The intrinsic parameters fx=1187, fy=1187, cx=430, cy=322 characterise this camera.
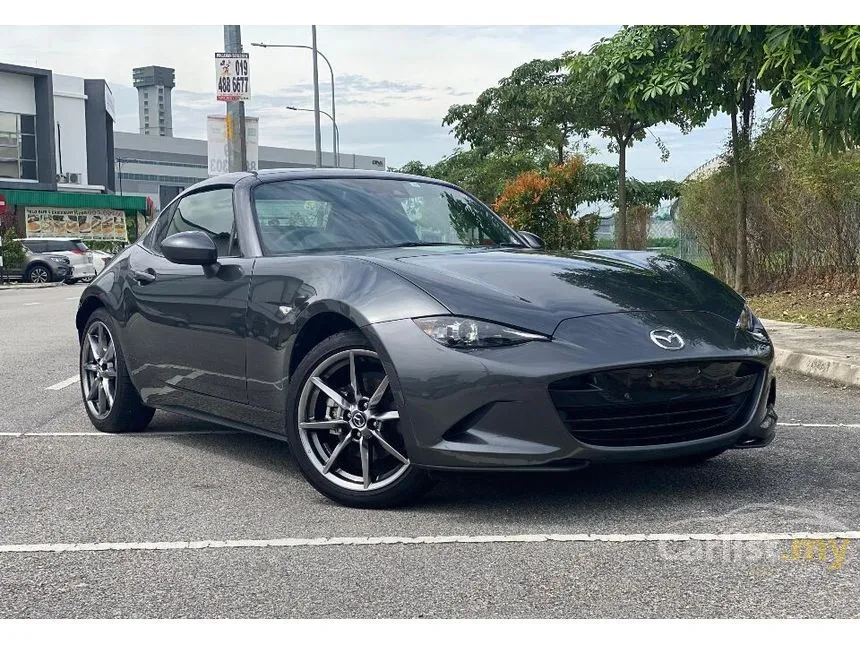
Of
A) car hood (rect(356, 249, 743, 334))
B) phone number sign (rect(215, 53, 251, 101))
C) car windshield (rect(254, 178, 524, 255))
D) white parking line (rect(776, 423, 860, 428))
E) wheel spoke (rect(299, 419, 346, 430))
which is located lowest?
white parking line (rect(776, 423, 860, 428))

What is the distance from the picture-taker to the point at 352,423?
180 inches

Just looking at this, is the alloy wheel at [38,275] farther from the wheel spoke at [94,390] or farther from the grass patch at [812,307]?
the wheel spoke at [94,390]

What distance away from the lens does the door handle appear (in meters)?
6.02

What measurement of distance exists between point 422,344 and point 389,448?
0.43m

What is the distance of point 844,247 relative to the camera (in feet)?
51.1

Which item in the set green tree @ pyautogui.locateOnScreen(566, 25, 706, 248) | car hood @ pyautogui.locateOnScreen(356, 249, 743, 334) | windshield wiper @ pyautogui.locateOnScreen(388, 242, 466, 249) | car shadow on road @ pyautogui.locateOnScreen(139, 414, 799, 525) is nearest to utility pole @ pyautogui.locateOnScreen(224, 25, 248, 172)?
green tree @ pyautogui.locateOnScreen(566, 25, 706, 248)

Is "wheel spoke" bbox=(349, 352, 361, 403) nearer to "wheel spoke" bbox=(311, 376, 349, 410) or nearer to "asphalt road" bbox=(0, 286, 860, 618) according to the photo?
"wheel spoke" bbox=(311, 376, 349, 410)

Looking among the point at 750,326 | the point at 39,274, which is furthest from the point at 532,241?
the point at 39,274

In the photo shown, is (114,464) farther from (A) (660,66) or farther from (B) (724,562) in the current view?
(A) (660,66)

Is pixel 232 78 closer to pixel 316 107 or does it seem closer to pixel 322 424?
pixel 322 424

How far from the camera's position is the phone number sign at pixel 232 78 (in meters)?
20.3

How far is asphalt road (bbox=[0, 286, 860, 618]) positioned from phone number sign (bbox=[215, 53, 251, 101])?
Result: 49.2 feet

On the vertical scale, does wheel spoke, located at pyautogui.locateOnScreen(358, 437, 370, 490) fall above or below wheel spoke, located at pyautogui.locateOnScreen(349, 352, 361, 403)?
below
